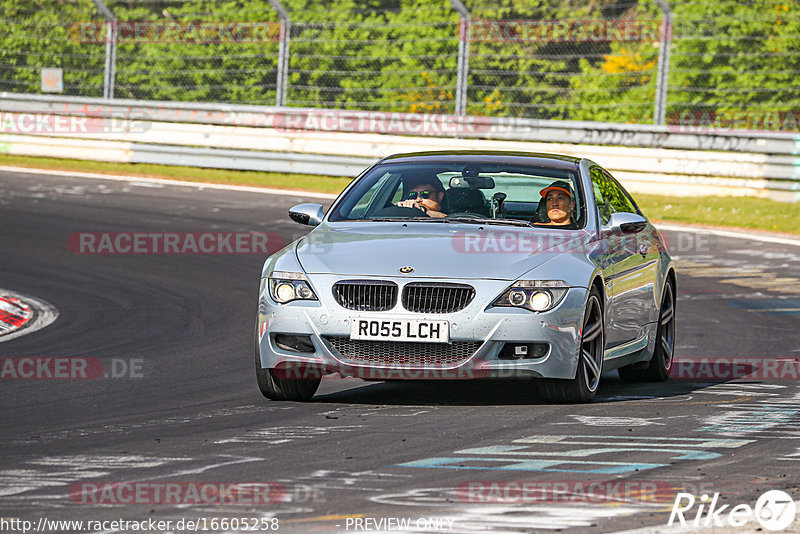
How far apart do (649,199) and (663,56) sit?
2147 millimetres

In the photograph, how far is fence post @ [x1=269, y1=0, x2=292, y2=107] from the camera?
25.4m

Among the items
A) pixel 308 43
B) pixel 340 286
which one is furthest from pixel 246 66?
pixel 340 286

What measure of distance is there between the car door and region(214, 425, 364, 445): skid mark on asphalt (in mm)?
2162

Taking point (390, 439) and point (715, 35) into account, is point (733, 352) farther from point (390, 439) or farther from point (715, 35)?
point (715, 35)

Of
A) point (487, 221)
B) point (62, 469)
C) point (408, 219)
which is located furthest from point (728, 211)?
point (62, 469)

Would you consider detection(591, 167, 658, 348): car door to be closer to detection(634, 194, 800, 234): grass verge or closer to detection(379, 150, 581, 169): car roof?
detection(379, 150, 581, 169): car roof

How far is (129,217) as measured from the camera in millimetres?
19766

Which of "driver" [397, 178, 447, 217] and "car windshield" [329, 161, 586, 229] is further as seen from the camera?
"driver" [397, 178, 447, 217]

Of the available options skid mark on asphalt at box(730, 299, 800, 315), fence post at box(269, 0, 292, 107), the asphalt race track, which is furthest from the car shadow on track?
fence post at box(269, 0, 292, 107)

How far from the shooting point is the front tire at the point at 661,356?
1036 cm

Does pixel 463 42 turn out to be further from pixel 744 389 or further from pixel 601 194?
pixel 744 389

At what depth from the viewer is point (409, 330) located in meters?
8.37

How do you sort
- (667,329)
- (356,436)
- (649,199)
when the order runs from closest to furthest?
(356,436)
(667,329)
(649,199)

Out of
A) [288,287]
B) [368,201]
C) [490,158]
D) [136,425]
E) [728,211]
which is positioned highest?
[490,158]
